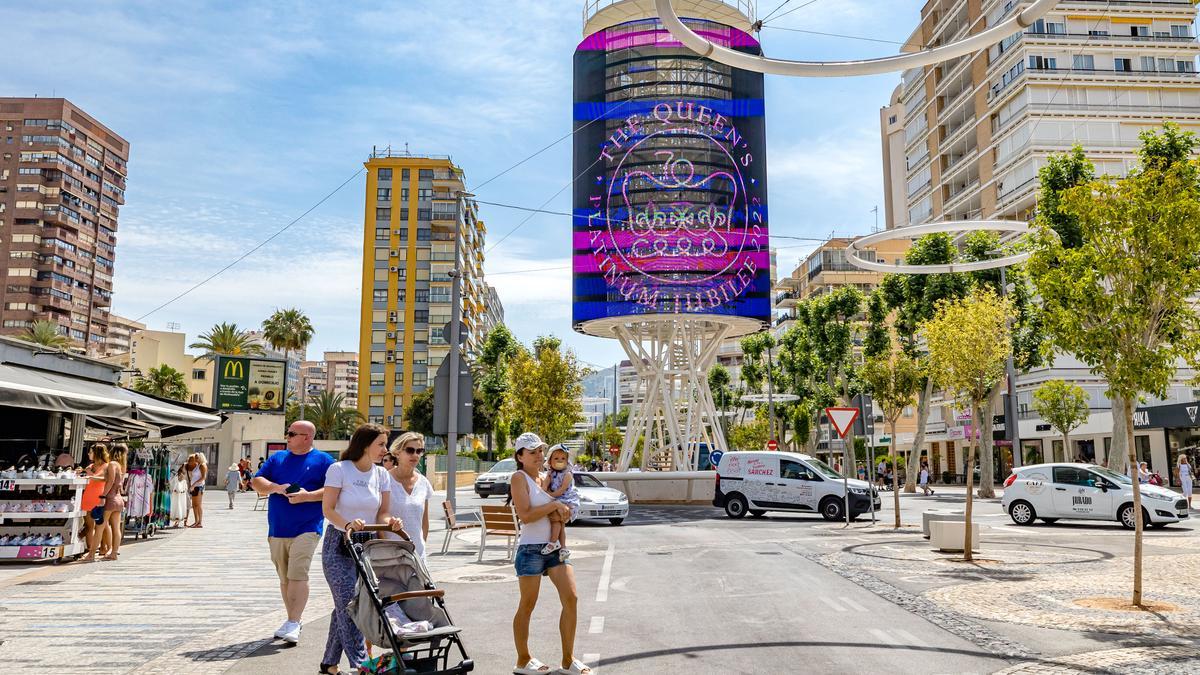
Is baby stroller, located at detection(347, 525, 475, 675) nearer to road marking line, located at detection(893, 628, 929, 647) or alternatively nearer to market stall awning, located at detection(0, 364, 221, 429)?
road marking line, located at detection(893, 628, 929, 647)

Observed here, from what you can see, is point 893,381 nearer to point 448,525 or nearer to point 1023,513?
point 1023,513

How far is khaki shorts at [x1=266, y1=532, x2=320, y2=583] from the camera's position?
6961mm

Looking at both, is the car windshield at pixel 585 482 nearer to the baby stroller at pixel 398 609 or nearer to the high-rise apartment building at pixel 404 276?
the baby stroller at pixel 398 609

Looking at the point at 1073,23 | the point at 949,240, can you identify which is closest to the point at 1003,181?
the point at 1073,23

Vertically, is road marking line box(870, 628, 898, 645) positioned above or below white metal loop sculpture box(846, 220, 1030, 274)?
below

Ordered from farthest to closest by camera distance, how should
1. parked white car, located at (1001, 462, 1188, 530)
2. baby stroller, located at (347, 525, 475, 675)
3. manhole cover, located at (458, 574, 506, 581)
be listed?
parked white car, located at (1001, 462, 1188, 530) → manhole cover, located at (458, 574, 506, 581) → baby stroller, located at (347, 525, 475, 675)

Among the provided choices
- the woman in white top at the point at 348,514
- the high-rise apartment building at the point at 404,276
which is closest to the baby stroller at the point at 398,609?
the woman in white top at the point at 348,514

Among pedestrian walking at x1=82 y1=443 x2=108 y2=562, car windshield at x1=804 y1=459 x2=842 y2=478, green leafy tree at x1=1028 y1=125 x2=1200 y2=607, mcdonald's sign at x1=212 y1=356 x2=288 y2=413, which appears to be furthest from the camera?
mcdonald's sign at x1=212 y1=356 x2=288 y2=413

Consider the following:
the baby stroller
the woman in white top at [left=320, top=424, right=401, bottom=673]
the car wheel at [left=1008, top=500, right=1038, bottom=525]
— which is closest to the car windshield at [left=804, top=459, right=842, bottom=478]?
the car wheel at [left=1008, top=500, right=1038, bottom=525]

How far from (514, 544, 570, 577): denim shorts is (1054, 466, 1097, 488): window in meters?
19.0

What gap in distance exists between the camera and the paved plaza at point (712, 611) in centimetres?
668

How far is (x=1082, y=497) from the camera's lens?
20.8 meters

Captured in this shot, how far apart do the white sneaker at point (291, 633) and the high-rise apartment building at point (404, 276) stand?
86411mm

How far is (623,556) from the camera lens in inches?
569
